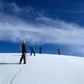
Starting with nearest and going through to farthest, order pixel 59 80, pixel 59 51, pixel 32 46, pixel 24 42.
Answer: pixel 59 80 < pixel 24 42 < pixel 32 46 < pixel 59 51

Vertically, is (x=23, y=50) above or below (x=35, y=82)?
above

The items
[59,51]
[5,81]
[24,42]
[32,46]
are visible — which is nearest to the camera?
[5,81]

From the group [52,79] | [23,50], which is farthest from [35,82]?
[23,50]

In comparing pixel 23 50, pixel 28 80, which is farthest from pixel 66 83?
pixel 23 50

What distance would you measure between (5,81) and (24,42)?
4.20 meters

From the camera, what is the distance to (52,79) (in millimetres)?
5105

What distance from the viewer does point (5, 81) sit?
4684mm

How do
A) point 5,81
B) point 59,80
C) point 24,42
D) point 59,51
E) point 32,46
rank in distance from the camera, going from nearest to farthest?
point 5,81 < point 59,80 < point 24,42 < point 32,46 < point 59,51

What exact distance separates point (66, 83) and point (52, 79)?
0.71m

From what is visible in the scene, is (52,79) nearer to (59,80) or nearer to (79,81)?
(59,80)

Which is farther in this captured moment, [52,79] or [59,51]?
[59,51]

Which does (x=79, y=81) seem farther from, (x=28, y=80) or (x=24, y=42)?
(x=24, y=42)

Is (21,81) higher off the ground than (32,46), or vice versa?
(32,46)

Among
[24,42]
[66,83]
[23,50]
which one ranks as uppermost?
[24,42]
